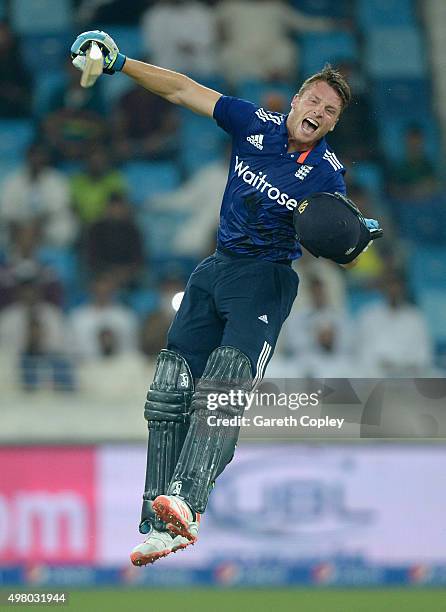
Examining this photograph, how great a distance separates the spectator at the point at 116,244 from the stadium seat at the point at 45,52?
1.71 metres

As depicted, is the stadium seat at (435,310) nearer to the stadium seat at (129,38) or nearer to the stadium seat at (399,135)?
the stadium seat at (399,135)

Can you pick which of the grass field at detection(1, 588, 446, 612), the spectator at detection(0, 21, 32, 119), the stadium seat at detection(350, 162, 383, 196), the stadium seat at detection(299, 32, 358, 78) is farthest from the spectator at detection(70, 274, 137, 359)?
the stadium seat at detection(299, 32, 358, 78)

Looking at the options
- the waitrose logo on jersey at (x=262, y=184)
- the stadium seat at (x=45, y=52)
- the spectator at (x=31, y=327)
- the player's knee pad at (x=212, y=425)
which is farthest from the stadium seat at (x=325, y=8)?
the player's knee pad at (x=212, y=425)

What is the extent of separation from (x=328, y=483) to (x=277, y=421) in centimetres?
311

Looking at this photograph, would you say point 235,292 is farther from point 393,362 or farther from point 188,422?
point 393,362

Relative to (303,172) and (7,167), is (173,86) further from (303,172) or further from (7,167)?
(7,167)

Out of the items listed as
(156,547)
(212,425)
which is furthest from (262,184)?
(156,547)

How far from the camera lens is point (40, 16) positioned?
12211 millimetres

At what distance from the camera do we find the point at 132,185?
11.0 m

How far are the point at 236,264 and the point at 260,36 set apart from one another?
5523mm

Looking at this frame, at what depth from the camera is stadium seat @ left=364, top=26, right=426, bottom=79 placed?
11070 mm

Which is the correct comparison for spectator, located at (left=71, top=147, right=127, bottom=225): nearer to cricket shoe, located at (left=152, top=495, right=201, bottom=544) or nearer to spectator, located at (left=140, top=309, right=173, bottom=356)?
spectator, located at (left=140, top=309, right=173, bottom=356)

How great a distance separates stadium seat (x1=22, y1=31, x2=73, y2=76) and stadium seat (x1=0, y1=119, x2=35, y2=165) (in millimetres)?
511

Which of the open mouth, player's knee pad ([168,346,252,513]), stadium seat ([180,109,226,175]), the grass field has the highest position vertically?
stadium seat ([180,109,226,175])
